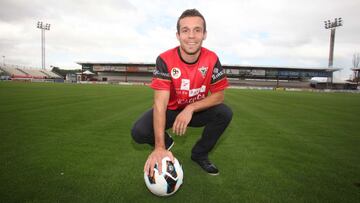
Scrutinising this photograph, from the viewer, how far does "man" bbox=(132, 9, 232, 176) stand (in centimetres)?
334

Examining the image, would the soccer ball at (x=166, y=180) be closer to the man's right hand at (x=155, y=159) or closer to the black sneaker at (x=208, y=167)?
the man's right hand at (x=155, y=159)

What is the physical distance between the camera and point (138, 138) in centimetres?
430

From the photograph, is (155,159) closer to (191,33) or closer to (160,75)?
(160,75)

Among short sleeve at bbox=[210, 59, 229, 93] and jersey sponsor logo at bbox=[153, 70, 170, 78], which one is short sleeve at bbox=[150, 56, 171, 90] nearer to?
jersey sponsor logo at bbox=[153, 70, 170, 78]

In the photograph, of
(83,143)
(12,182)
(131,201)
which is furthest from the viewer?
(83,143)

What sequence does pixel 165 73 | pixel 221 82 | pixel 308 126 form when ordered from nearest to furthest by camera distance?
pixel 165 73
pixel 221 82
pixel 308 126

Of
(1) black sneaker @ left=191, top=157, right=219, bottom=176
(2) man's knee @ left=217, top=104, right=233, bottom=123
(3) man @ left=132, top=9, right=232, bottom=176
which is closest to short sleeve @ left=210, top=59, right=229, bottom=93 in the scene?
(3) man @ left=132, top=9, right=232, bottom=176

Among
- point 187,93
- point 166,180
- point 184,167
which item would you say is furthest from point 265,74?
point 166,180

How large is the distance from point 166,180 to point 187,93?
1411mm

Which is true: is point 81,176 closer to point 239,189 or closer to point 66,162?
point 66,162

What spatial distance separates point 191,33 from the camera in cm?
359

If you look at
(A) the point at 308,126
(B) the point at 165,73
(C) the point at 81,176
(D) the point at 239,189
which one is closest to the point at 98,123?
(C) the point at 81,176

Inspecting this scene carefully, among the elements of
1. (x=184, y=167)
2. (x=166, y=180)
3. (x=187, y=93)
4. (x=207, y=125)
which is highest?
(x=187, y=93)

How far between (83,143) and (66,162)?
4.05ft
